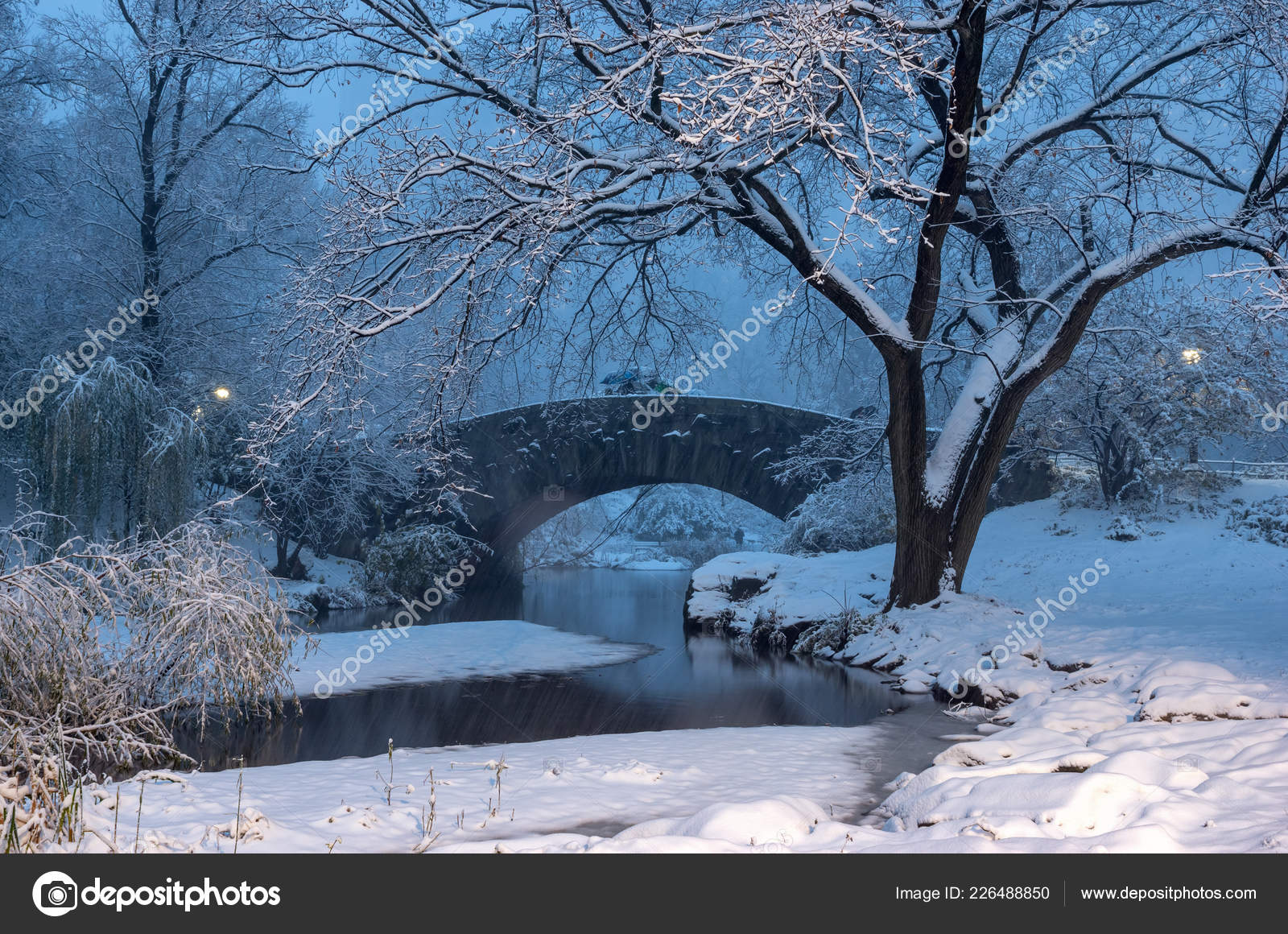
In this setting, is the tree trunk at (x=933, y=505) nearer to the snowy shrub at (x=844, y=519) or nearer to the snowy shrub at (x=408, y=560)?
the snowy shrub at (x=844, y=519)

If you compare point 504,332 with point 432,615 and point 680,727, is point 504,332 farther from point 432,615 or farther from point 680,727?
point 432,615

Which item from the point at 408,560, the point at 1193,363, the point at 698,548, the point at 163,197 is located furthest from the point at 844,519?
the point at 698,548

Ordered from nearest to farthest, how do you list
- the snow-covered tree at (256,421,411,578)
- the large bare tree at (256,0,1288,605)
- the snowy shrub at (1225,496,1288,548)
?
the large bare tree at (256,0,1288,605), the snowy shrub at (1225,496,1288,548), the snow-covered tree at (256,421,411,578)

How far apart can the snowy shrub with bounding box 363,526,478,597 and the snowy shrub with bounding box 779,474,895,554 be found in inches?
292

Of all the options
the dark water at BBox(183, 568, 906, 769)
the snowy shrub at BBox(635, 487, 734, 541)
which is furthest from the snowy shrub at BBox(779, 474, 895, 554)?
the snowy shrub at BBox(635, 487, 734, 541)

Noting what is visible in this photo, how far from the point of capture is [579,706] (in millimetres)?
8914

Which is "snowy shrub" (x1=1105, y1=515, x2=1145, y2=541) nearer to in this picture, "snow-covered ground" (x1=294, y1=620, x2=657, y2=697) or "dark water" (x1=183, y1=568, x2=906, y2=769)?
"dark water" (x1=183, y1=568, x2=906, y2=769)

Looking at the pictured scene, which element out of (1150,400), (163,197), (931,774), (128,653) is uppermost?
(163,197)

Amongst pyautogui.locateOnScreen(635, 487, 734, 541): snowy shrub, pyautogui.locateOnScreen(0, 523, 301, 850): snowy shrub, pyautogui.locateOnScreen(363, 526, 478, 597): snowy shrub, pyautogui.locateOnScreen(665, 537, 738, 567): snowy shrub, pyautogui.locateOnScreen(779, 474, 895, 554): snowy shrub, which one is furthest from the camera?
pyautogui.locateOnScreen(635, 487, 734, 541): snowy shrub

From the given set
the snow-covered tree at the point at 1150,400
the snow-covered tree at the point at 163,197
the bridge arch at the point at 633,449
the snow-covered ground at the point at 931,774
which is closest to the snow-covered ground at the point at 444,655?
the snow-covered ground at the point at 931,774

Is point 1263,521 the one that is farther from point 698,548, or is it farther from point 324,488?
point 698,548

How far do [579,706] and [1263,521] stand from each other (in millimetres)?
11864

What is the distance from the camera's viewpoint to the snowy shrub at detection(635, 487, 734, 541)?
142 feet

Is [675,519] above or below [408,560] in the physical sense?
above
